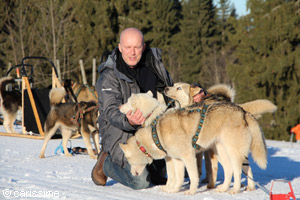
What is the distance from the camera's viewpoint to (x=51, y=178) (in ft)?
15.0

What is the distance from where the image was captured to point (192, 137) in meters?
3.89

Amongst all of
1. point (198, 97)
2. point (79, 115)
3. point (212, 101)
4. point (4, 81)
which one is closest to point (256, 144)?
point (212, 101)

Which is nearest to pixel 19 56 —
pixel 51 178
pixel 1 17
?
pixel 1 17

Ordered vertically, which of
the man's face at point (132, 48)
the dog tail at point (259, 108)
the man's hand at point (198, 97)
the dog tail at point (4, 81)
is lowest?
the dog tail at point (259, 108)

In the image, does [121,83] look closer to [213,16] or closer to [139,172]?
[139,172]

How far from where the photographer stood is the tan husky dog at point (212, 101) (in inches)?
170

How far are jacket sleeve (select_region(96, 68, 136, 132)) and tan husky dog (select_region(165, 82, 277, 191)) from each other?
73cm

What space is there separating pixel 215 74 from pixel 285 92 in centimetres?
867

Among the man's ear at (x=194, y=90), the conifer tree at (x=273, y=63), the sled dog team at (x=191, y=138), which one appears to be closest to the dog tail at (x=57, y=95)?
the man's ear at (x=194, y=90)

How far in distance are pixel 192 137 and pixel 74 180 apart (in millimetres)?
1565

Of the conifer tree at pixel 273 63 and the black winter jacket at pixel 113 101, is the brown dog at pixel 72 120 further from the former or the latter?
the conifer tree at pixel 273 63

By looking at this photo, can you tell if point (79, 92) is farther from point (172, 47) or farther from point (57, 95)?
point (172, 47)

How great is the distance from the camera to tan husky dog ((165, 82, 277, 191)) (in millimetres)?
4312

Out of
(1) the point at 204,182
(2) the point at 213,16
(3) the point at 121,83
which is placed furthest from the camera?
(2) the point at 213,16
